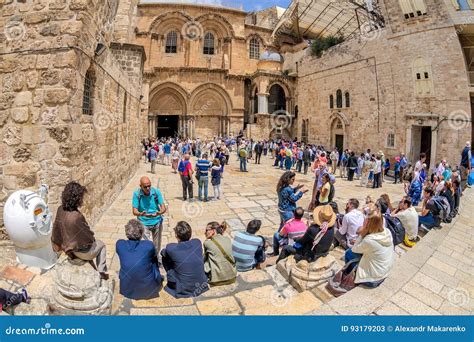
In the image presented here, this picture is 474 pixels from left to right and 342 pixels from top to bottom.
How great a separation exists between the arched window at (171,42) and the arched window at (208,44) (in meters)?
2.51

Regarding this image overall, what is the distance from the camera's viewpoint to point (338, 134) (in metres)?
22.2

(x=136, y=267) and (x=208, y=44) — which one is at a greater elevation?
(x=208, y=44)

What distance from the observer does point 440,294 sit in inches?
159

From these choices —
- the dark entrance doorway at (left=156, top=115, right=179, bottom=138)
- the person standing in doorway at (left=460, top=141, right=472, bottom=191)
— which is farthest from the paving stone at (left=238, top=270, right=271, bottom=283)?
the dark entrance doorway at (left=156, top=115, right=179, bottom=138)

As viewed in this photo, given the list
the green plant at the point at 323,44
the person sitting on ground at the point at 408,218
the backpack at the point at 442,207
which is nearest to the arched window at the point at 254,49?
the green plant at the point at 323,44

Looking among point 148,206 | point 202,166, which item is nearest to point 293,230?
point 148,206

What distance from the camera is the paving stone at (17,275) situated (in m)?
3.41

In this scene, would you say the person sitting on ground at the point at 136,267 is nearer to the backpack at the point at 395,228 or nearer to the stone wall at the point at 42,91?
the stone wall at the point at 42,91

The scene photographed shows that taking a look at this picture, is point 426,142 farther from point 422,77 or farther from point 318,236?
point 318,236

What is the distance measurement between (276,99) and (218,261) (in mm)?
25543

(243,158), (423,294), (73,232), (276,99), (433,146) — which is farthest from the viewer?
(276,99)

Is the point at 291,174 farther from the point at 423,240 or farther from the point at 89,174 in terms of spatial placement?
the point at 89,174

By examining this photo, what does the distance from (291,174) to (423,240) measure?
8.90ft

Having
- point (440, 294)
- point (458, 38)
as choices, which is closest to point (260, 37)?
point (458, 38)
